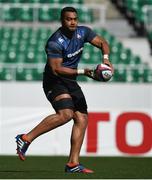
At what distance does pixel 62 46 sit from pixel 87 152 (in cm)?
497

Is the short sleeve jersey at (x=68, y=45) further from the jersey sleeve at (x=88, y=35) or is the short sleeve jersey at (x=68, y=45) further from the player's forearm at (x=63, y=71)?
the player's forearm at (x=63, y=71)

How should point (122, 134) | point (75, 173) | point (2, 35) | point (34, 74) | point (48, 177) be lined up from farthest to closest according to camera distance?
point (2, 35) < point (34, 74) < point (122, 134) < point (75, 173) < point (48, 177)

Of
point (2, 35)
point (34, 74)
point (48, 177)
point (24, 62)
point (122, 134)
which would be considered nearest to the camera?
point (48, 177)

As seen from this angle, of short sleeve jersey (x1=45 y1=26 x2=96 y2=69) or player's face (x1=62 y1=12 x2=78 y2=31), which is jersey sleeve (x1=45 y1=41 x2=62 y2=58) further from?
player's face (x1=62 y1=12 x2=78 y2=31)

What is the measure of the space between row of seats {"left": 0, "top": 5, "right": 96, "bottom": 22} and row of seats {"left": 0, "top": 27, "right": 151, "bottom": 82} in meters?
0.29

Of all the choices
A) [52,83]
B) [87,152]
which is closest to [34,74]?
[87,152]

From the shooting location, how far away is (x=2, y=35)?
19500mm

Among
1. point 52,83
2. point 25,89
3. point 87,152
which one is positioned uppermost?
Result: point 52,83

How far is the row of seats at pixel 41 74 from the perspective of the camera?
626 inches

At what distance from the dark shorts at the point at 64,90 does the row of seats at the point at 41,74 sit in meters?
5.89

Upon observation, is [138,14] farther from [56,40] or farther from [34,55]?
[56,40]

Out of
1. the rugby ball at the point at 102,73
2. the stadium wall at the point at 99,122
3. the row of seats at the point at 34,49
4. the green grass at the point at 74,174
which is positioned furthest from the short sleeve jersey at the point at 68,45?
the row of seats at the point at 34,49

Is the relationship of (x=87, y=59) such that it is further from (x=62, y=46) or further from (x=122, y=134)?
(x=62, y=46)

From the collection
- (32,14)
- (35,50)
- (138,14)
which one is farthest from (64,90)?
(138,14)
